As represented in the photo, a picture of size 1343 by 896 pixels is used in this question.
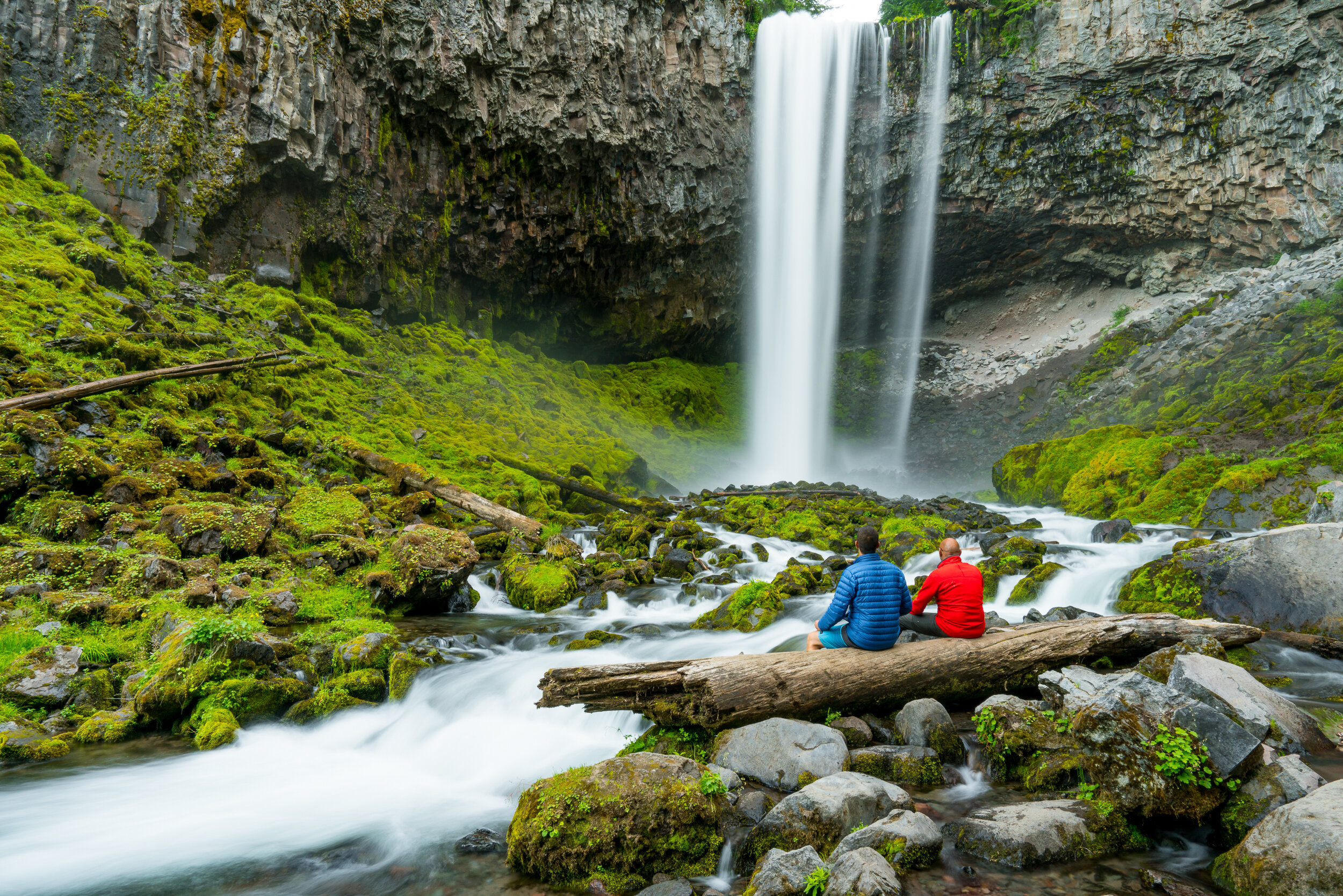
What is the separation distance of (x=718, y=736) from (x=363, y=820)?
2.54m

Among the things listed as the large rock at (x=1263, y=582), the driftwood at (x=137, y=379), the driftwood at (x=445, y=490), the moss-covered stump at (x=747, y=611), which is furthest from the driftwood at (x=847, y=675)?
the driftwood at (x=137, y=379)

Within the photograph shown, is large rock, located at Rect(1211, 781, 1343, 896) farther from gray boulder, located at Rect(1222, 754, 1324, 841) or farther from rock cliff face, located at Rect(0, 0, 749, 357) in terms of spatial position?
rock cliff face, located at Rect(0, 0, 749, 357)

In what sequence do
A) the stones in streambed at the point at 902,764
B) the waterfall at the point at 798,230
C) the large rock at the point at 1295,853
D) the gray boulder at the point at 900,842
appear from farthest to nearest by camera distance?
the waterfall at the point at 798,230, the stones in streambed at the point at 902,764, the gray boulder at the point at 900,842, the large rock at the point at 1295,853

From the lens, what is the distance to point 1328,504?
818 centimetres

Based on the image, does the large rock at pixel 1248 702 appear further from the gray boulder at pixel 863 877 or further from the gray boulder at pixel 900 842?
the gray boulder at pixel 863 877

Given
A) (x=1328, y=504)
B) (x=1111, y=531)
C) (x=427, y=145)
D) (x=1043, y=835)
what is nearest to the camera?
(x=1043, y=835)

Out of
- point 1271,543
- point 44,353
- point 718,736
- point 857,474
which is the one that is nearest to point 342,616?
point 718,736

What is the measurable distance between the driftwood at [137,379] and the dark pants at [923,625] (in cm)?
1105

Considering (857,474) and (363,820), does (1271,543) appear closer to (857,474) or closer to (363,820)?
(363,820)

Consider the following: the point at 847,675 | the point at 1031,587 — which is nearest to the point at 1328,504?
the point at 1031,587

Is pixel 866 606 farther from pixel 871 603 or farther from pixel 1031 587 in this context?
pixel 1031 587

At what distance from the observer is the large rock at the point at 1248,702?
11.3ft

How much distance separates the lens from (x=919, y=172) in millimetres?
26969

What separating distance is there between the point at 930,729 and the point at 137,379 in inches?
487
